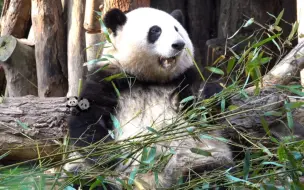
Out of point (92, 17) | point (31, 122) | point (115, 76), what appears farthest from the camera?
point (92, 17)

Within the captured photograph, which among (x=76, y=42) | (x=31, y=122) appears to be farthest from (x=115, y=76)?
(x=76, y=42)

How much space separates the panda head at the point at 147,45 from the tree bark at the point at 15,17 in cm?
251

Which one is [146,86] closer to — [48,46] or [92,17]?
[92,17]

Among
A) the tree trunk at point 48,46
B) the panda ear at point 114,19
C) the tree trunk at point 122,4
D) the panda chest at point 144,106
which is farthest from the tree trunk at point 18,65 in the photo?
the panda chest at point 144,106

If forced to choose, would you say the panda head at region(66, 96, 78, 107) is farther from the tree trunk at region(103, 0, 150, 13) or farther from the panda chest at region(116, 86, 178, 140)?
the tree trunk at region(103, 0, 150, 13)

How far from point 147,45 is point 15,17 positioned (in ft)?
9.17

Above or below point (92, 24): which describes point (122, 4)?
above

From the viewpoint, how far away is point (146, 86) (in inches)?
150

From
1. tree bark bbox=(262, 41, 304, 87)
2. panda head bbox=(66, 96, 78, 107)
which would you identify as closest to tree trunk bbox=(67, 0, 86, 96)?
panda head bbox=(66, 96, 78, 107)

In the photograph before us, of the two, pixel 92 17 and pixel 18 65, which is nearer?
pixel 92 17

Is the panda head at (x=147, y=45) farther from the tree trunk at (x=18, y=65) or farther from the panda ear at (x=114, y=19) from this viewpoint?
the tree trunk at (x=18, y=65)

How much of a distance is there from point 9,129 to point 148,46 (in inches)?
45.8

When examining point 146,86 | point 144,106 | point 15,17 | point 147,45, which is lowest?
Result: point 144,106

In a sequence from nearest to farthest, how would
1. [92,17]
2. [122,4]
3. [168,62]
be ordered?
[168,62]
[122,4]
[92,17]
